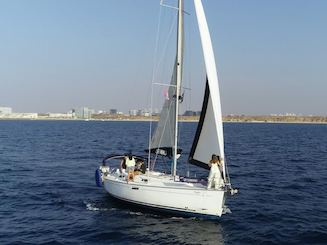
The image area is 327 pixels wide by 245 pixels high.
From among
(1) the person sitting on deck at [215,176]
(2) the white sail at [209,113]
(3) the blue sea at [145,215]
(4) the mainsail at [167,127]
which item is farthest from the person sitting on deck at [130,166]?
(1) the person sitting on deck at [215,176]

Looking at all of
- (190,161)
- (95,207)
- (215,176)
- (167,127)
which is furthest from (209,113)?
(95,207)

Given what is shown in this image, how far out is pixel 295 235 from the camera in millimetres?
18922

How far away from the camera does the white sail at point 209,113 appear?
20109 millimetres

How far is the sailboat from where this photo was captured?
20.0 meters

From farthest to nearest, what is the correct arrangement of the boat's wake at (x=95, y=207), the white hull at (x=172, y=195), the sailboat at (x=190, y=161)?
the boat's wake at (x=95, y=207) < the sailboat at (x=190, y=161) < the white hull at (x=172, y=195)

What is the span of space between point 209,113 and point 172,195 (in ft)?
14.9

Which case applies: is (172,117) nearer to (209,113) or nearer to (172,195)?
(209,113)

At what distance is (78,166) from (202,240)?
2441 cm

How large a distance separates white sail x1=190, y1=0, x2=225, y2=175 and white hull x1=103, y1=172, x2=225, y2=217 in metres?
1.91

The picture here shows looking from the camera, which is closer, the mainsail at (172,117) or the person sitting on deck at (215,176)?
the person sitting on deck at (215,176)

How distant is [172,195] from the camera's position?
2028 cm

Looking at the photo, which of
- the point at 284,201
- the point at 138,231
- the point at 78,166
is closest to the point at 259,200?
the point at 284,201

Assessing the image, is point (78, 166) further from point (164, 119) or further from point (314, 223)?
point (314, 223)

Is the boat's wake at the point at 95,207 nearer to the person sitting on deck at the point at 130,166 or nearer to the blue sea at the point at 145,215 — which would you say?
the blue sea at the point at 145,215
